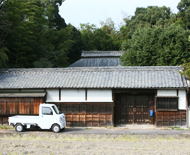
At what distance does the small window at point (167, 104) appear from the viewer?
15859mm

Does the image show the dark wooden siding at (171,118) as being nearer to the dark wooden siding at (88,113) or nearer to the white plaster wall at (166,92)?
the white plaster wall at (166,92)

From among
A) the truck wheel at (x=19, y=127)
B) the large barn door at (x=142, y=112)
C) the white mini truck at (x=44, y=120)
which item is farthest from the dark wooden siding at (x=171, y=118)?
the truck wheel at (x=19, y=127)

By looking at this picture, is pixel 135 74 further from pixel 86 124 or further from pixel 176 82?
pixel 86 124

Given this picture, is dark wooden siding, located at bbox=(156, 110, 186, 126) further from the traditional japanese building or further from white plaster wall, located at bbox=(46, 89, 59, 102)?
white plaster wall, located at bbox=(46, 89, 59, 102)

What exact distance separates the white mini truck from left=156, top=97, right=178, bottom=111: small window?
651cm

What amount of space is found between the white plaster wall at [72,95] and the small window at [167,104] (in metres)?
5.15

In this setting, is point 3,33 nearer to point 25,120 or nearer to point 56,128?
point 25,120

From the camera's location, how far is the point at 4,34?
2591cm

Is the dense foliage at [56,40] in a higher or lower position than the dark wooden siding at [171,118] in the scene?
higher

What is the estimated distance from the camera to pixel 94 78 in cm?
1708

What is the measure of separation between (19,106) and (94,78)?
18.2 ft

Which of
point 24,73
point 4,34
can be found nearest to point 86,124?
point 24,73

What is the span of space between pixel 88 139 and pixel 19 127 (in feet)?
16.1

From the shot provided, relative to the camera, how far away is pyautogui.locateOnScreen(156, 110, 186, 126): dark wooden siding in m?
15.9
